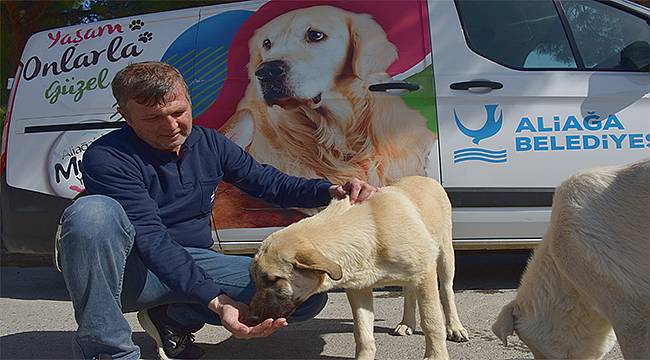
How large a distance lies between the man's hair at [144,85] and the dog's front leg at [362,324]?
1284mm

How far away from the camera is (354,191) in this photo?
11.2ft

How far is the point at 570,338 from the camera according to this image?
8.79 ft

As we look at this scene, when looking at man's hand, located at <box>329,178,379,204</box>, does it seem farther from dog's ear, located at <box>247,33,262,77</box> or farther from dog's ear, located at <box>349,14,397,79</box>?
dog's ear, located at <box>247,33,262,77</box>

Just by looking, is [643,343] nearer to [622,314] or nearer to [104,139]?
[622,314]

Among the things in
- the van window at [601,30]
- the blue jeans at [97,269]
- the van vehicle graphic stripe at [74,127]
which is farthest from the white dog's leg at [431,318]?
the van vehicle graphic stripe at [74,127]

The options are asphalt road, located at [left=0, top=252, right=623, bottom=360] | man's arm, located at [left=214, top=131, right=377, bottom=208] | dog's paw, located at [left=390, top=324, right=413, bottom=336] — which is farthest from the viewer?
dog's paw, located at [left=390, top=324, right=413, bottom=336]

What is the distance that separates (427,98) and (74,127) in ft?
8.75

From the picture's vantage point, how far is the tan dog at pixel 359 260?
303 centimetres

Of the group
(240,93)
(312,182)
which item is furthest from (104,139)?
(240,93)

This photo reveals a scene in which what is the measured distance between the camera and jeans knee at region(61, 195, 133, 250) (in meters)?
2.76

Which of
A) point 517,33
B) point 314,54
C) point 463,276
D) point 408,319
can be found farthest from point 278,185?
point 463,276

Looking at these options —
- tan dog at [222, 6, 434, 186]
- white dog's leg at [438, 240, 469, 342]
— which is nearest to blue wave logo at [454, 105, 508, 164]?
tan dog at [222, 6, 434, 186]

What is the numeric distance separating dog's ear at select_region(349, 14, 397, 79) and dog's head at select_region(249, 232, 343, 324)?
2.09 metres

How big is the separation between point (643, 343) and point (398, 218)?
1243mm
